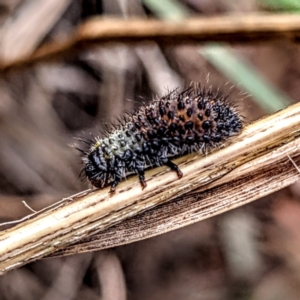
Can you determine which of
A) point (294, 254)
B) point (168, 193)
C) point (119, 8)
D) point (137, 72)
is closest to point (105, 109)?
point (137, 72)

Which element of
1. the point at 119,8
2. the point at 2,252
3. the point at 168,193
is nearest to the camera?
the point at 2,252

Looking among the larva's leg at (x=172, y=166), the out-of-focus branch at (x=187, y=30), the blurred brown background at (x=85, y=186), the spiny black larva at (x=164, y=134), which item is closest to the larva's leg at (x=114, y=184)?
the spiny black larva at (x=164, y=134)

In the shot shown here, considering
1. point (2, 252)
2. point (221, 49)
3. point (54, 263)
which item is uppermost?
point (221, 49)

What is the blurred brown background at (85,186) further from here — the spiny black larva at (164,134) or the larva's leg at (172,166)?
the larva's leg at (172,166)

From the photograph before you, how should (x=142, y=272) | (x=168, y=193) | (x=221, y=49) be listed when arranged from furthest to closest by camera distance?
(x=142, y=272), (x=221, y=49), (x=168, y=193)

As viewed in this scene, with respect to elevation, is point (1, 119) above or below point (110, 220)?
above

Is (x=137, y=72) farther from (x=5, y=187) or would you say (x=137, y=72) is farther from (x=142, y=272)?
(x=142, y=272)
